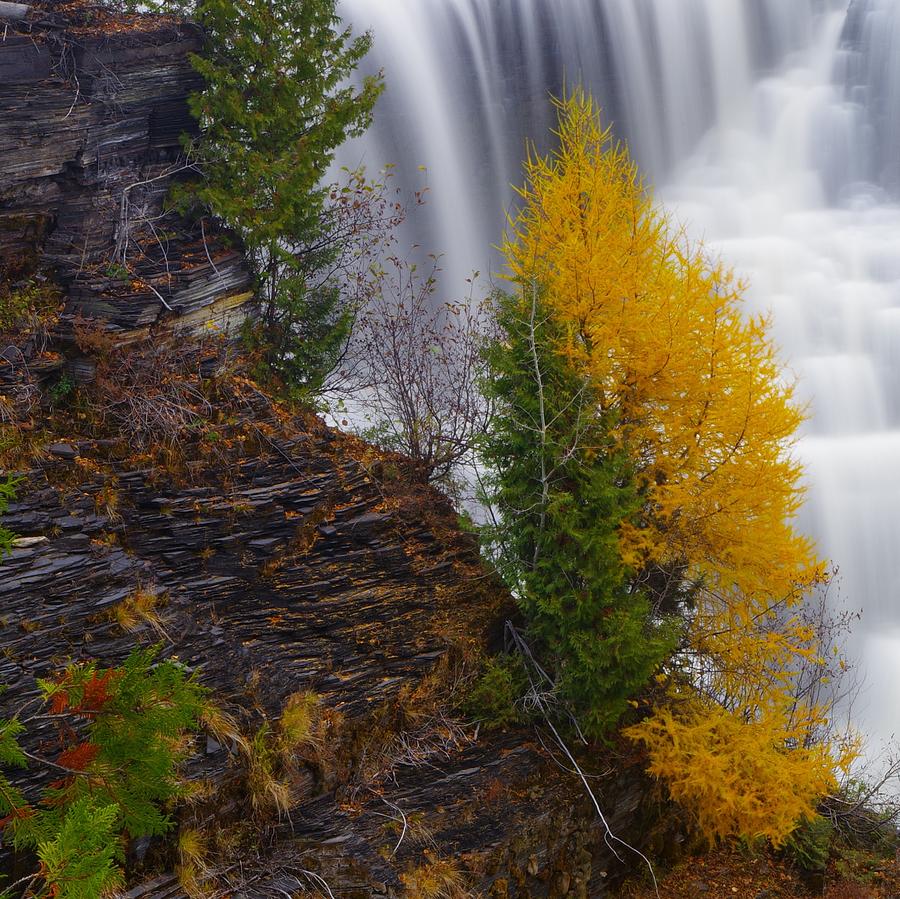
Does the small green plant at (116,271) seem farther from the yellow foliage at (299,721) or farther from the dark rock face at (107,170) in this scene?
the yellow foliage at (299,721)

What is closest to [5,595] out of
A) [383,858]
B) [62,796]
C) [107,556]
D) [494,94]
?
[107,556]

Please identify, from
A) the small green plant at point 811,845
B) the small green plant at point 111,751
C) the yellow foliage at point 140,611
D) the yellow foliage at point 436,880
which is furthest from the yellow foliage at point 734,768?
the small green plant at point 111,751

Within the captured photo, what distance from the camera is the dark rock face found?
8.84m

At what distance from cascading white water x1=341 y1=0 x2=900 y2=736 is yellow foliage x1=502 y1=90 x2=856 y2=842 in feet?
23.1

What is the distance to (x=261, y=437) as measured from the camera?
881 centimetres

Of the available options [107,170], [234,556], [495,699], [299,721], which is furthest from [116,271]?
[495,699]

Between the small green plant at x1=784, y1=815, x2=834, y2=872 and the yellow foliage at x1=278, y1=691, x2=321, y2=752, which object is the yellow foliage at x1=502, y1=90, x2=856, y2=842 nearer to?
the small green plant at x1=784, y1=815, x2=834, y2=872

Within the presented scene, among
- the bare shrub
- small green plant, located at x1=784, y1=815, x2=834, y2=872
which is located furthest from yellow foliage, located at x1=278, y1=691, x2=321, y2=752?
small green plant, located at x1=784, y1=815, x2=834, y2=872

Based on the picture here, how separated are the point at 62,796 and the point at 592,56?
20.8 m

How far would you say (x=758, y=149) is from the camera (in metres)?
23.2

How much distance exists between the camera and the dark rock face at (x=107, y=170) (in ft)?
29.0

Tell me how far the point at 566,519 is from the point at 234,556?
3353 millimetres

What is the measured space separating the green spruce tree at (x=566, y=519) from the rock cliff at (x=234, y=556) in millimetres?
A: 823

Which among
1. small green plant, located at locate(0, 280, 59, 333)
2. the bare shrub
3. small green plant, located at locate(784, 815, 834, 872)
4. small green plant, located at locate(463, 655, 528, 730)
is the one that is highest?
small green plant, located at locate(0, 280, 59, 333)
